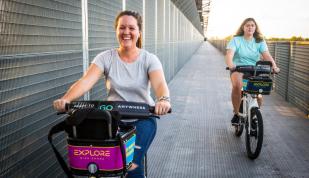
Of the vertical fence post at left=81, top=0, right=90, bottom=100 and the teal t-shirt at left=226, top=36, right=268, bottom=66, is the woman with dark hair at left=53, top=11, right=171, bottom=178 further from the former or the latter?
the teal t-shirt at left=226, top=36, right=268, bottom=66

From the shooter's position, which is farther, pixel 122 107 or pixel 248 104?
pixel 248 104

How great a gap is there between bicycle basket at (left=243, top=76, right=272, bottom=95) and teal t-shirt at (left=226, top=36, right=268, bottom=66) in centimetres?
73

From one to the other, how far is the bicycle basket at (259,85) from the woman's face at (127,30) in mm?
2416

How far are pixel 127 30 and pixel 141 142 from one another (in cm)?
79

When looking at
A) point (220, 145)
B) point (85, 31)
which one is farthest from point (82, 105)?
point (220, 145)

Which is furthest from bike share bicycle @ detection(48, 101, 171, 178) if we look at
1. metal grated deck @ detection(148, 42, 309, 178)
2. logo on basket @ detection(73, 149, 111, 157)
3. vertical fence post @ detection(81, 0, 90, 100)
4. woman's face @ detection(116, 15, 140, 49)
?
metal grated deck @ detection(148, 42, 309, 178)

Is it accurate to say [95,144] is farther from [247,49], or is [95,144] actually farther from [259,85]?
[247,49]

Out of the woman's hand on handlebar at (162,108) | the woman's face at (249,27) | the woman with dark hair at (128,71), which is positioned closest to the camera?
the woman's hand on handlebar at (162,108)

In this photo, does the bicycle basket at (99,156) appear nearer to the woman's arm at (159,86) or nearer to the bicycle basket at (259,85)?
the woman's arm at (159,86)

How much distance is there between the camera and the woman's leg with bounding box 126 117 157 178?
2407 millimetres

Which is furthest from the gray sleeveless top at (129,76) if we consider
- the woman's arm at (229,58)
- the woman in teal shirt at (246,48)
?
the woman in teal shirt at (246,48)

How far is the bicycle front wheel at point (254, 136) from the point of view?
453 cm

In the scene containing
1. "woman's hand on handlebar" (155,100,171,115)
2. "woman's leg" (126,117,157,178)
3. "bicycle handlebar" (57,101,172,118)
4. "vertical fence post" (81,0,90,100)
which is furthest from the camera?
"vertical fence post" (81,0,90,100)

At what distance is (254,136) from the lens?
4707 mm
